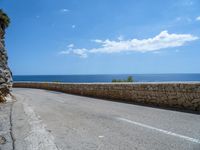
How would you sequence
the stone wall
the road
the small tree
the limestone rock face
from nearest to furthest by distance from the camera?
the road < the stone wall < the limestone rock face < the small tree

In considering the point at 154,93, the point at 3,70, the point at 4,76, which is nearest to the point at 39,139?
the point at 154,93

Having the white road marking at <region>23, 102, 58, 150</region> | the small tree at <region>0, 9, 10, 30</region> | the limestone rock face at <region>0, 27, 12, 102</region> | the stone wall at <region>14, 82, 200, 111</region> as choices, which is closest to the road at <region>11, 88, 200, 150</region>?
the white road marking at <region>23, 102, 58, 150</region>

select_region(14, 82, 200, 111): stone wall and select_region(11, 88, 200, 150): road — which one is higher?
select_region(14, 82, 200, 111): stone wall

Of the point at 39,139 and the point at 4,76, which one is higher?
the point at 4,76

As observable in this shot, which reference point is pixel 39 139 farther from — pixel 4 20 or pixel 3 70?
pixel 4 20

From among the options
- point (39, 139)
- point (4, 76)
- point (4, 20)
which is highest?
point (4, 20)

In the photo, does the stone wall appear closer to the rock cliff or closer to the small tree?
the rock cliff

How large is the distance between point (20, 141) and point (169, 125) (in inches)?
144

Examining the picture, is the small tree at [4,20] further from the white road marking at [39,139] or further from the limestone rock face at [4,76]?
the white road marking at [39,139]

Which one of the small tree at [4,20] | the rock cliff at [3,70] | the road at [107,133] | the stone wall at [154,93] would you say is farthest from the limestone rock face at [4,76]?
the stone wall at [154,93]

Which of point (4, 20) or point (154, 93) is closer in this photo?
point (154, 93)

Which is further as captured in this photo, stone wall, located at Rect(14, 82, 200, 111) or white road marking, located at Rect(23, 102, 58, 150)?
stone wall, located at Rect(14, 82, 200, 111)

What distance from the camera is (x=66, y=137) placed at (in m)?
4.38

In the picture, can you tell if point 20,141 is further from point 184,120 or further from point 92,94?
point 92,94
